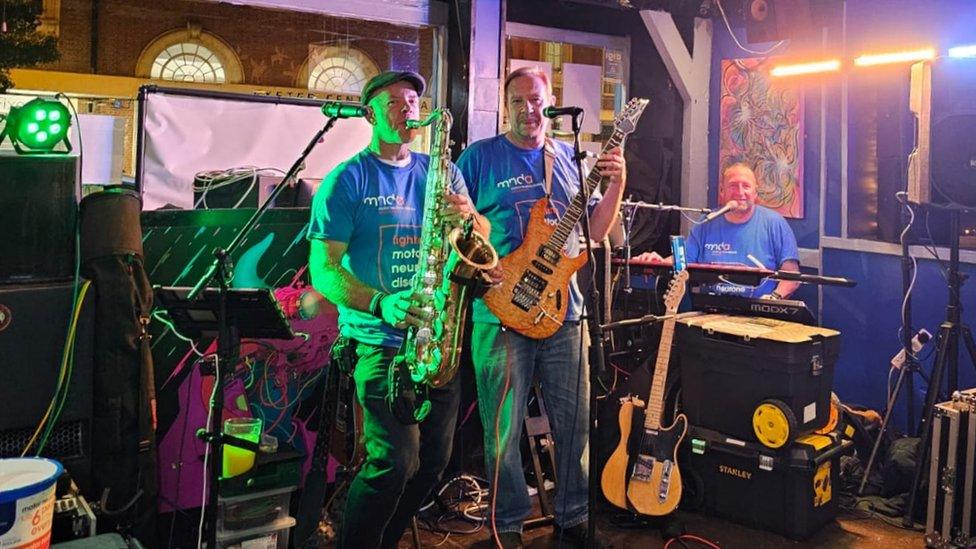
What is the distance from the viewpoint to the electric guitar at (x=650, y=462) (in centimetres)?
385

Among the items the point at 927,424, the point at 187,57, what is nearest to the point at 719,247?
the point at 927,424

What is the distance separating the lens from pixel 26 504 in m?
2.12

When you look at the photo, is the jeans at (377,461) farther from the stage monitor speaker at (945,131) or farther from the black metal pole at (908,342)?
the stage monitor speaker at (945,131)

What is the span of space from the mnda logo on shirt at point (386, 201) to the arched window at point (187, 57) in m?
14.6

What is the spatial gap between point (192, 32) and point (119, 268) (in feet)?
48.9

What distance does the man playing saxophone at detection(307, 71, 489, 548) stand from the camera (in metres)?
2.77

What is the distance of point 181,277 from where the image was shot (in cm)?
365

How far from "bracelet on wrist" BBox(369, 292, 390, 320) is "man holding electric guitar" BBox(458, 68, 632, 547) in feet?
2.37

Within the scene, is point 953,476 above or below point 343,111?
below

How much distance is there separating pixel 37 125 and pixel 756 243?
4.17 meters

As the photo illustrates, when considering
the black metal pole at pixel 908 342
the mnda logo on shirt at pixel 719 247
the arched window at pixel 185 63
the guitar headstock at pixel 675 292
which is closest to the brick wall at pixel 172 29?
the arched window at pixel 185 63

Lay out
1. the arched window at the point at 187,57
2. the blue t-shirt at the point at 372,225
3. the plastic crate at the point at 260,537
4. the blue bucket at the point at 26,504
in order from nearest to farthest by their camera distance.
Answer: the blue bucket at the point at 26,504 < the blue t-shirt at the point at 372,225 < the plastic crate at the point at 260,537 < the arched window at the point at 187,57

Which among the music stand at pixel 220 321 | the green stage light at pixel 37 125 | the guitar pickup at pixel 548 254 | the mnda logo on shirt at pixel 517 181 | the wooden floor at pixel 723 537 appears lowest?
the wooden floor at pixel 723 537

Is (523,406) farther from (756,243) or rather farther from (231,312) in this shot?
(756,243)
